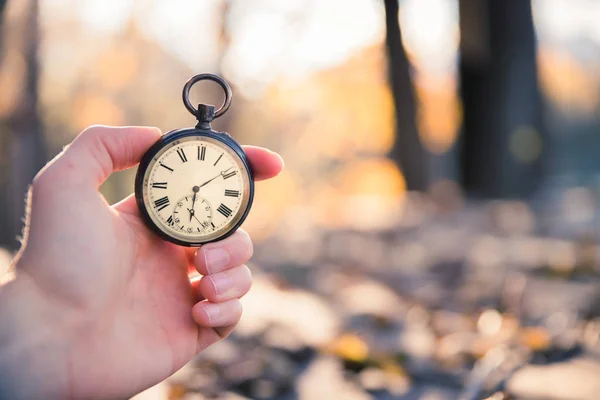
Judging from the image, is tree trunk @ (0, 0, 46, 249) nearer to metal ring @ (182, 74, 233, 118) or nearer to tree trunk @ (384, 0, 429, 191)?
metal ring @ (182, 74, 233, 118)

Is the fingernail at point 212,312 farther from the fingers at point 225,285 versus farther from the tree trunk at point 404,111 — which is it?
the tree trunk at point 404,111

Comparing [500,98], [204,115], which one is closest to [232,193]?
[204,115]

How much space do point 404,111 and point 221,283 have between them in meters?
9.81

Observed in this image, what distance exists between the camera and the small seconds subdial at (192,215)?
7.57 ft

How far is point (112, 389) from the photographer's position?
209 cm

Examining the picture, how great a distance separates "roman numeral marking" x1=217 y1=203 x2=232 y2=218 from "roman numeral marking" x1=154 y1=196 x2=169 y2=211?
19cm

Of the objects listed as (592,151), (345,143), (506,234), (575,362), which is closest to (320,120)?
(345,143)

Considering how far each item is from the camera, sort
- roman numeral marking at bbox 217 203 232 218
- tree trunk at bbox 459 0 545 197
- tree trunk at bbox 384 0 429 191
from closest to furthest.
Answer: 1. roman numeral marking at bbox 217 203 232 218
2. tree trunk at bbox 459 0 545 197
3. tree trunk at bbox 384 0 429 191

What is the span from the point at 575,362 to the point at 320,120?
3169cm

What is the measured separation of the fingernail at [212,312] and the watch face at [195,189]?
24 cm

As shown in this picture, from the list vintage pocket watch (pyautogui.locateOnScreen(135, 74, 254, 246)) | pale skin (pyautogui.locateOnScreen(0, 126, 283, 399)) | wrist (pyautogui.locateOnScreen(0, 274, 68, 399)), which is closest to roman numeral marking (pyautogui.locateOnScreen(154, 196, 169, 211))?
vintage pocket watch (pyautogui.locateOnScreen(135, 74, 254, 246))

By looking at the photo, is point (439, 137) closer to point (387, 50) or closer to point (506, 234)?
point (387, 50)

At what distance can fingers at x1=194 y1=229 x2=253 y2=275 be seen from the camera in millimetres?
2262

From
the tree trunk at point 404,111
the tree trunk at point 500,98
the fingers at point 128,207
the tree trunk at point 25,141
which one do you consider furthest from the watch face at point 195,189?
the tree trunk at point 404,111
